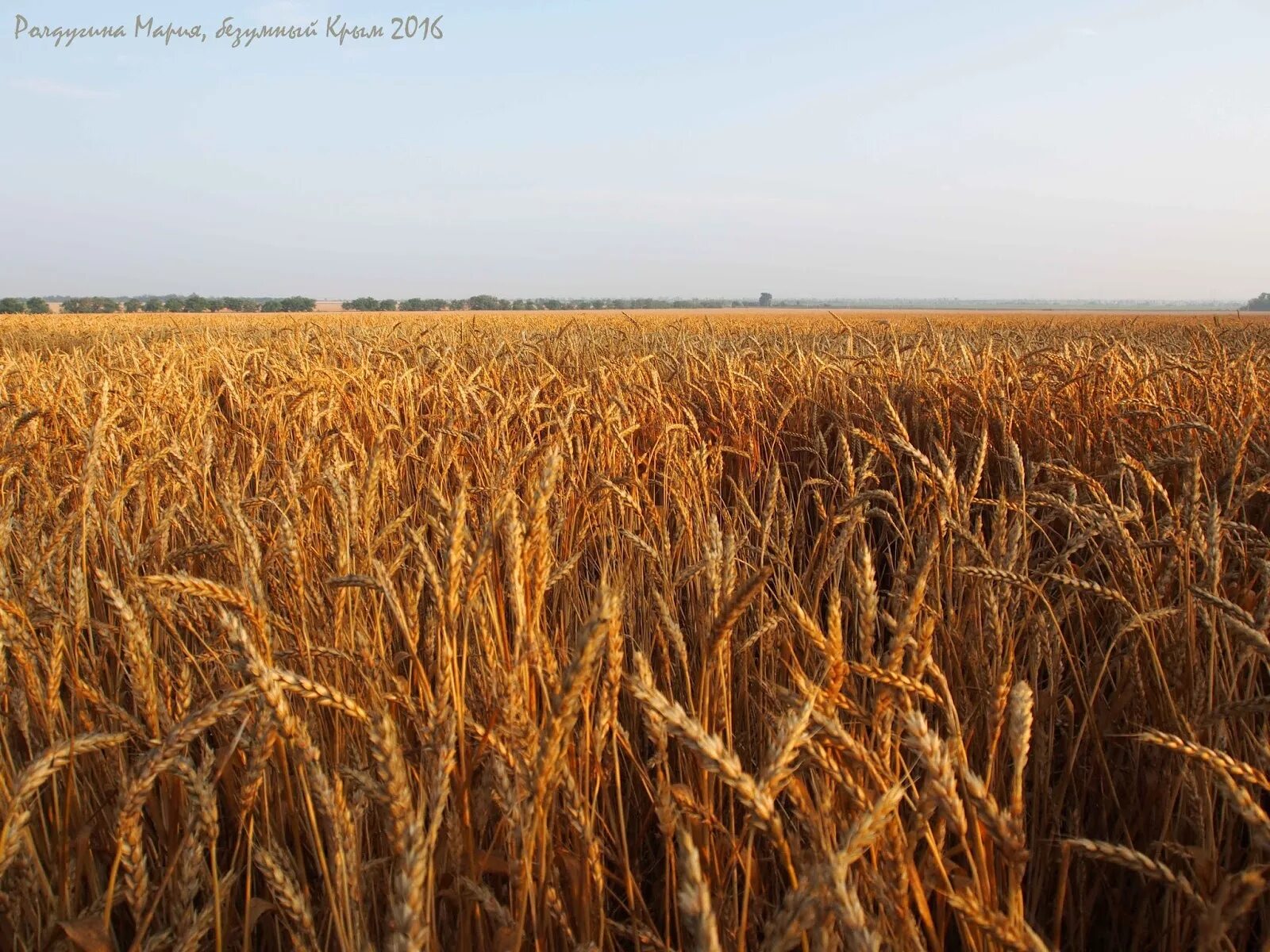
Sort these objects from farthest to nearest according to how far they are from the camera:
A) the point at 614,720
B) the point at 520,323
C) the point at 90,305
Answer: the point at 90,305
the point at 520,323
the point at 614,720

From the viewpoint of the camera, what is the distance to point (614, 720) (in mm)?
1094

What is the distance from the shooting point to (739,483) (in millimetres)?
3102

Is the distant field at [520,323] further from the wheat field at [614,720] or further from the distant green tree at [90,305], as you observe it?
the distant green tree at [90,305]

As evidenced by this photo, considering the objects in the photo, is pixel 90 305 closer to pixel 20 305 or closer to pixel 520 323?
pixel 20 305

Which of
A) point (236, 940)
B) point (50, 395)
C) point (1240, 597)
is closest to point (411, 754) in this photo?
point (236, 940)

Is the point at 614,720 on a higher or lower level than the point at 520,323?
lower

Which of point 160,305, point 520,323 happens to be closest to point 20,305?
point 160,305

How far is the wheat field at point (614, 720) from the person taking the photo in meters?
0.73

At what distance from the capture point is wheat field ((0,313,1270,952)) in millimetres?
730

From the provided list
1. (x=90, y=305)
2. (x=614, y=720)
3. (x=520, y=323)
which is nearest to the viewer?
(x=614, y=720)

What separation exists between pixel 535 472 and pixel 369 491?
61cm

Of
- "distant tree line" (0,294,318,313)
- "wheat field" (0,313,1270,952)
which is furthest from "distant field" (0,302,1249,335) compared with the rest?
"distant tree line" (0,294,318,313)

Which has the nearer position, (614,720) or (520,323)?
(614,720)

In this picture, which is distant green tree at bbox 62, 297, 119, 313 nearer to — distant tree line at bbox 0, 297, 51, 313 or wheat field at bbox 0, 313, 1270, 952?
distant tree line at bbox 0, 297, 51, 313
